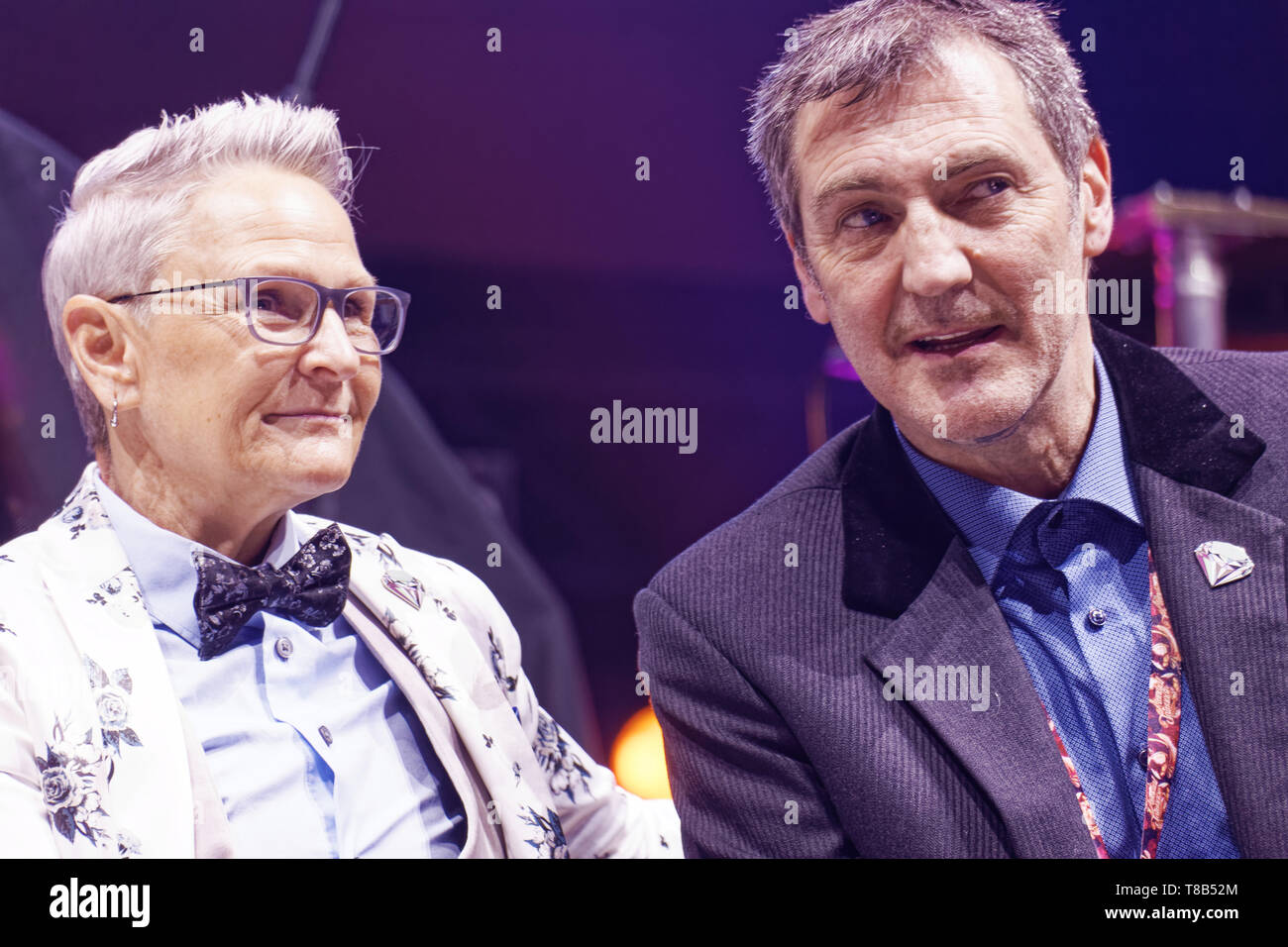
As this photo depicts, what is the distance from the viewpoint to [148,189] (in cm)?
154

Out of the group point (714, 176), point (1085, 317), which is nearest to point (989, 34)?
point (1085, 317)

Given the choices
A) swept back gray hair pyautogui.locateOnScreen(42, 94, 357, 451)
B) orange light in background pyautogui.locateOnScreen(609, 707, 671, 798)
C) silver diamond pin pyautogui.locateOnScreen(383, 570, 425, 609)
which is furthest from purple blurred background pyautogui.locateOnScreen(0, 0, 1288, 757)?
silver diamond pin pyautogui.locateOnScreen(383, 570, 425, 609)

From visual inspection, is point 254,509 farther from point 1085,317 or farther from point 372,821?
point 1085,317

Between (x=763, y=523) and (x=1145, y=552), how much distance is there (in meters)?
0.54

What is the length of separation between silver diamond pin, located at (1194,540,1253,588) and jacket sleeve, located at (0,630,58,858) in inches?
58.1

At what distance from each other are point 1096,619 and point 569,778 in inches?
32.5

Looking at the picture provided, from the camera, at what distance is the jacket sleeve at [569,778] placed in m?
1.74

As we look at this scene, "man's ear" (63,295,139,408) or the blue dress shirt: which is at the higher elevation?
"man's ear" (63,295,139,408)

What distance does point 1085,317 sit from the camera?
167 centimetres

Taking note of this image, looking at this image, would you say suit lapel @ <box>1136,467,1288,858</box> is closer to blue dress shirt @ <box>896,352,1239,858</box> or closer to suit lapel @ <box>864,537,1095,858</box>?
blue dress shirt @ <box>896,352,1239,858</box>

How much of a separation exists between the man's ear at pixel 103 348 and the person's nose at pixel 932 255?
3.53 ft

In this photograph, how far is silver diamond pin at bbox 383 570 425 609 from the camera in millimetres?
1680

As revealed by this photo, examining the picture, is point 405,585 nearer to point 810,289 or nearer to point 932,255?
point 810,289

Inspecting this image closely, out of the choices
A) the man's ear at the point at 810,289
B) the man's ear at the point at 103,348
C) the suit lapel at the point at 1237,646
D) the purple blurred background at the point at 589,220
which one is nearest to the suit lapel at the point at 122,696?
the man's ear at the point at 103,348
